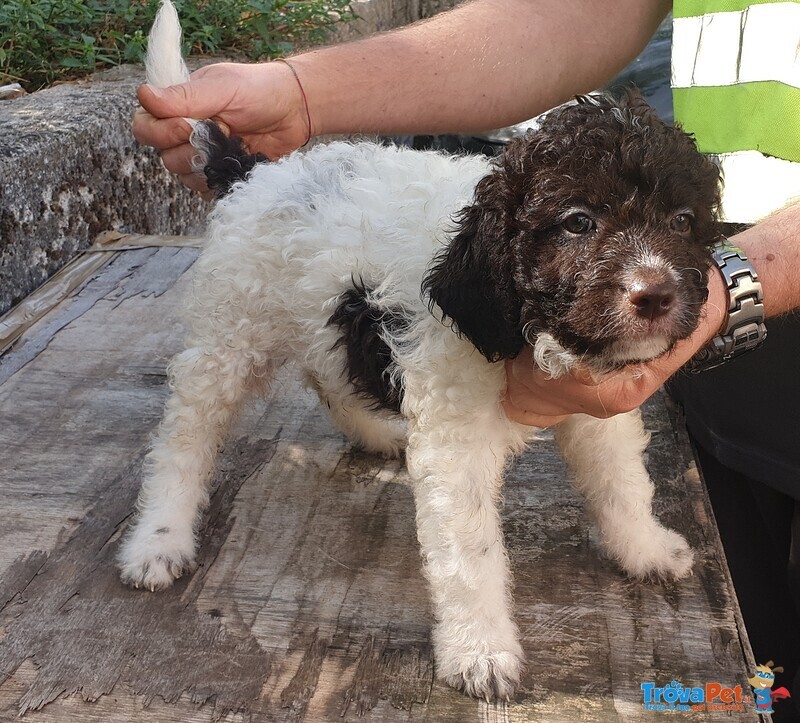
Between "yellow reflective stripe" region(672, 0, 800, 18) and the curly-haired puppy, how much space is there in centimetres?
112

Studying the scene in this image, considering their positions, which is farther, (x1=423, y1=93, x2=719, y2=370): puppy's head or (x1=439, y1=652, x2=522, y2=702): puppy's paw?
(x1=439, y1=652, x2=522, y2=702): puppy's paw

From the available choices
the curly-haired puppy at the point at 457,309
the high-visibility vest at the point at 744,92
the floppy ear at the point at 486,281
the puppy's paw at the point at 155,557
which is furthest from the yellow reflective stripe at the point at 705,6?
the puppy's paw at the point at 155,557

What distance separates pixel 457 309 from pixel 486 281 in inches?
4.2

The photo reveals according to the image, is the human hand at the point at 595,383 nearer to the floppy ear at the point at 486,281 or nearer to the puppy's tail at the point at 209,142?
the floppy ear at the point at 486,281

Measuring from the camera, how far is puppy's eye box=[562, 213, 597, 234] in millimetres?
2188

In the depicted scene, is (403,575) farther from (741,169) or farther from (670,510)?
(741,169)

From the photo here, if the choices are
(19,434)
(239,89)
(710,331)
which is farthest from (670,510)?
(19,434)

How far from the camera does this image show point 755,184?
3383 mm

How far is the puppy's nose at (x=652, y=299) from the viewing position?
6.61ft

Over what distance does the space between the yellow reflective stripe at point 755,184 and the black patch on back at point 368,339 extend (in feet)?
4.71

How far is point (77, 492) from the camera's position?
137 inches

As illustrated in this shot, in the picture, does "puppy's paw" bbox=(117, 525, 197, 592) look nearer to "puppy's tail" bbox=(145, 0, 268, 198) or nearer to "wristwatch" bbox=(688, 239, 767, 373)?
"puppy's tail" bbox=(145, 0, 268, 198)

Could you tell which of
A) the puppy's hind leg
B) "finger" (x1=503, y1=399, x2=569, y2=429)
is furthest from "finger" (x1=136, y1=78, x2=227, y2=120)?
"finger" (x1=503, y1=399, x2=569, y2=429)

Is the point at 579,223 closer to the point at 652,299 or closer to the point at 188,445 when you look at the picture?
the point at 652,299
